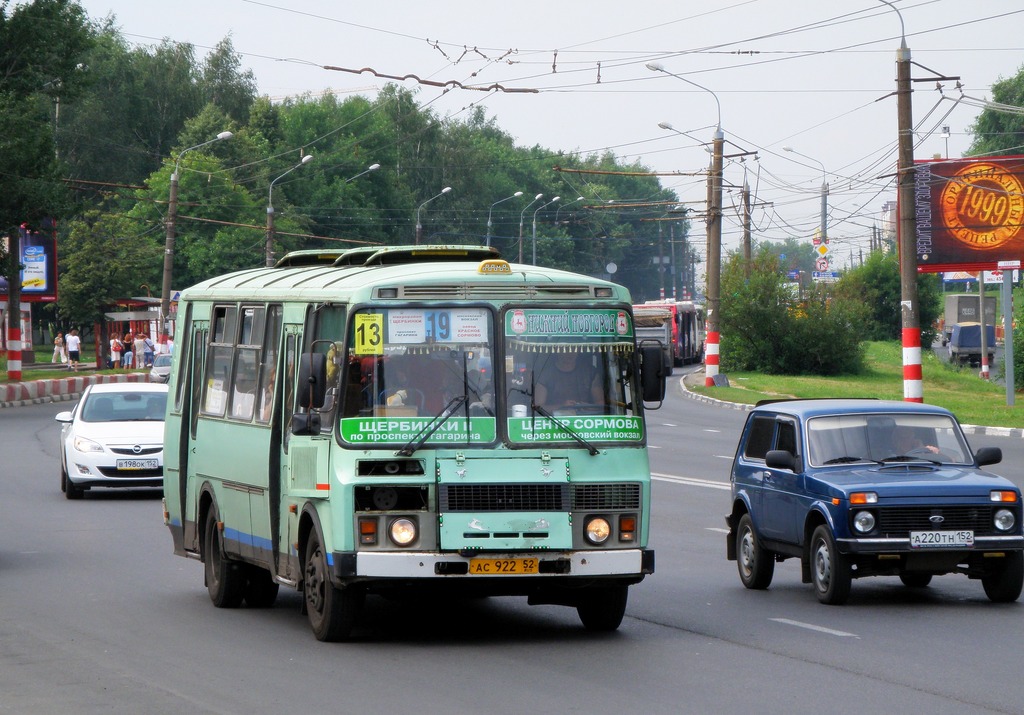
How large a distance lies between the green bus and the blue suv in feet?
6.94

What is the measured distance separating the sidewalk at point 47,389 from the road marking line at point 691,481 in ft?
81.1

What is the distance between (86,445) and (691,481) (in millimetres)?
8234

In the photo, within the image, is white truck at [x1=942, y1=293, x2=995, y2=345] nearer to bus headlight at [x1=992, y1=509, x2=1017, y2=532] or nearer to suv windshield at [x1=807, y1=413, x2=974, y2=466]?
suv windshield at [x1=807, y1=413, x2=974, y2=466]

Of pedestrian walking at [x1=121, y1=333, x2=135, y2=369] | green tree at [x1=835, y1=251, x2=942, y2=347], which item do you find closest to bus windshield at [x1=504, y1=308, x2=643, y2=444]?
pedestrian walking at [x1=121, y1=333, x2=135, y2=369]

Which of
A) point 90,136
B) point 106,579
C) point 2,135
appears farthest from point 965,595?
point 90,136

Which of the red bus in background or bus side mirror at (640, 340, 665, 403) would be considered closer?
bus side mirror at (640, 340, 665, 403)

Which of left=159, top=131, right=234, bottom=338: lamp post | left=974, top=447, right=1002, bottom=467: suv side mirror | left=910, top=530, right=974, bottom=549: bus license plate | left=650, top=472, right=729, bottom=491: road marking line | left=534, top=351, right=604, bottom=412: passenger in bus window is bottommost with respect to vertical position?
left=650, top=472, right=729, bottom=491: road marking line

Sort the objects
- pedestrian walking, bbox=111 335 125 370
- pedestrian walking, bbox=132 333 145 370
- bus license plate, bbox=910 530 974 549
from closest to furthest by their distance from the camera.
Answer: bus license plate, bbox=910 530 974 549, pedestrian walking, bbox=132 333 145 370, pedestrian walking, bbox=111 335 125 370

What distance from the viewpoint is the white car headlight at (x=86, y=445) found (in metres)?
21.1

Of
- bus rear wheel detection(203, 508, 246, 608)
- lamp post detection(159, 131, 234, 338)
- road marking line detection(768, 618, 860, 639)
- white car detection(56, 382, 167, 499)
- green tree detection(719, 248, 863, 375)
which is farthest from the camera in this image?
green tree detection(719, 248, 863, 375)

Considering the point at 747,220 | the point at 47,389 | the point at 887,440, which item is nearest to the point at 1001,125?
the point at 747,220

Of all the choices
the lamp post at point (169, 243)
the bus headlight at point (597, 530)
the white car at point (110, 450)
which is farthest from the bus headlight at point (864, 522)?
the lamp post at point (169, 243)

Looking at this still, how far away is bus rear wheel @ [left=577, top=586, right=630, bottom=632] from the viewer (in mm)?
10195

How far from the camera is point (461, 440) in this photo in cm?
959
